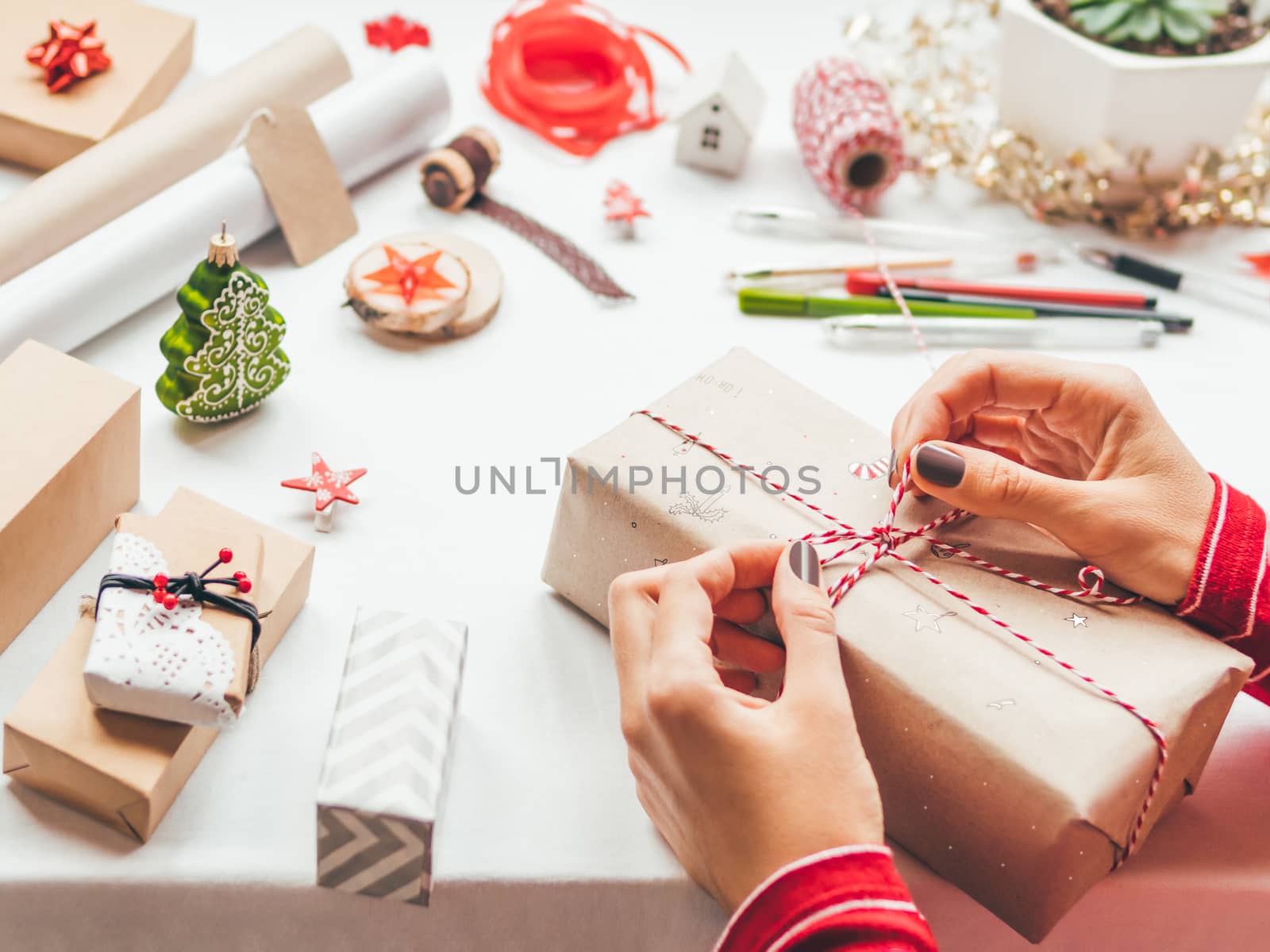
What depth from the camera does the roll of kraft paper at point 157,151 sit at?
1.02 metres

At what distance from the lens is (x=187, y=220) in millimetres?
1049

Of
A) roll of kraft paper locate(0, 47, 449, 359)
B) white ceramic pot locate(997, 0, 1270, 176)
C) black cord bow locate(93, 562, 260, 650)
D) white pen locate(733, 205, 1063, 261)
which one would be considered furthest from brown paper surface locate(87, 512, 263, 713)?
white ceramic pot locate(997, 0, 1270, 176)

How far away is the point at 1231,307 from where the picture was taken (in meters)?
1.22

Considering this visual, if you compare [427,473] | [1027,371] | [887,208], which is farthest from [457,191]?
[1027,371]

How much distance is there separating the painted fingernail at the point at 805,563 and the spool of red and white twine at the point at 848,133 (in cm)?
64

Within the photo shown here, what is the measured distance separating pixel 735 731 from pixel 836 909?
105 millimetres

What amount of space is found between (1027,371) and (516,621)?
0.43 metres

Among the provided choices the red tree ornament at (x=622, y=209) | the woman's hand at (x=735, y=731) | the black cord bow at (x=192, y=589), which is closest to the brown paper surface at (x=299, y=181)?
the red tree ornament at (x=622, y=209)

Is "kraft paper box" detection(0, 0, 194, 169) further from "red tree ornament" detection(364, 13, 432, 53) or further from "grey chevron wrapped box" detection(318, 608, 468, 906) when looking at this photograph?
"grey chevron wrapped box" detection(318, 608, 468, 906)

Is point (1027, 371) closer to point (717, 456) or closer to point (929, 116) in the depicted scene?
point (717, 456)

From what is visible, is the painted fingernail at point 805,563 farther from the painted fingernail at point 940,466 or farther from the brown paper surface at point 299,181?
the brown paper surface at point 299,181

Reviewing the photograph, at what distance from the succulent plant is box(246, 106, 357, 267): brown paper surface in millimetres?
811

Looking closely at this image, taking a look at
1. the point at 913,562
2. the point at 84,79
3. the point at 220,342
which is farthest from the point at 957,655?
the point at 84,79

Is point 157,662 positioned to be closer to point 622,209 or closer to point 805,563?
point 805,563
